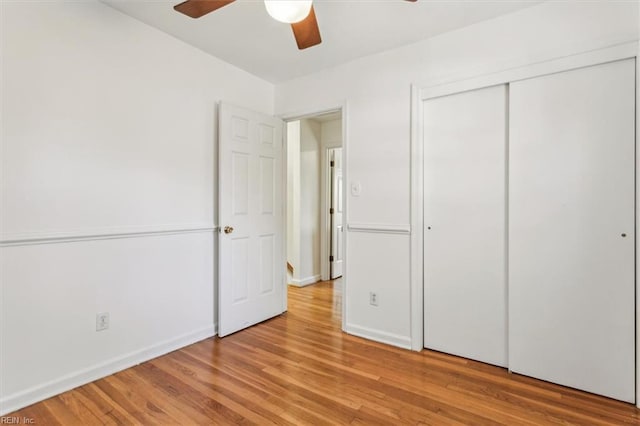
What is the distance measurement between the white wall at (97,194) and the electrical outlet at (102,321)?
3cm

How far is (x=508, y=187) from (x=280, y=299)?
235cm

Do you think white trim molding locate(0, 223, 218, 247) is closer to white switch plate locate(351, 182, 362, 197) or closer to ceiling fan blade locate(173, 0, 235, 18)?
white switch plate locate(351, 182, 362, 197)

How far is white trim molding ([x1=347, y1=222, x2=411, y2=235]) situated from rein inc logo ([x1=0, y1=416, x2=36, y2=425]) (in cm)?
235

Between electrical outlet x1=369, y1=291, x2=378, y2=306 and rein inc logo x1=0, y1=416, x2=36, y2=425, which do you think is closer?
rein inc logo x1=0, y1=416, x2=36, y2=425

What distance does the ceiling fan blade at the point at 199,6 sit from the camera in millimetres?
1558

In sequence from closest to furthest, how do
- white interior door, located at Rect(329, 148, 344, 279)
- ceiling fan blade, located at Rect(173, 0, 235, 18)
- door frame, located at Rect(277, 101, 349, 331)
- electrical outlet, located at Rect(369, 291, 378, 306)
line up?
ceiling fan blade, located at Rect(173, 0, 235, 18)
electrical outlet, located at Rect(369, 291, 378, 306)
door frame, located at Rect(277, 101, 349, 331)
white interior door, located at Rect(329, 148, 344, 279)

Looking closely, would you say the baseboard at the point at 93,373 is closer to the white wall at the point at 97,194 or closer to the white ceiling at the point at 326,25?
the white wall at the point at 97,194

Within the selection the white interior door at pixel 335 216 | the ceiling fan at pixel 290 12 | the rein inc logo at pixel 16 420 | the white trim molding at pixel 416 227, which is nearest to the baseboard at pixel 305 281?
the white interior door at pixel 335 216

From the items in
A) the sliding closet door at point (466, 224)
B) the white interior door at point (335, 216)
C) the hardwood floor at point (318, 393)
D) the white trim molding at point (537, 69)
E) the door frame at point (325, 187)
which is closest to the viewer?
the hardwood floor at point (318, 393)

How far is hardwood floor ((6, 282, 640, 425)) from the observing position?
172 cm

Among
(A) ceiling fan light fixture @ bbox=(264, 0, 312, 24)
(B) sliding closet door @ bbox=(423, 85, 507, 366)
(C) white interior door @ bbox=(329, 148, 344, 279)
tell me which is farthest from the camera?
(C) white interior door @ bbox=(329, 148, 344, 279)

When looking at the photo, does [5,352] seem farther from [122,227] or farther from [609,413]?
[609,413]

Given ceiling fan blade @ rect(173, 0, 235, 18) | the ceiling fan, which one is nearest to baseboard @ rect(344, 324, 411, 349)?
the ceiling fan

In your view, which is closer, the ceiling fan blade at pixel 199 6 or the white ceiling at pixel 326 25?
the ceiling fan blade at pixel 199 6
